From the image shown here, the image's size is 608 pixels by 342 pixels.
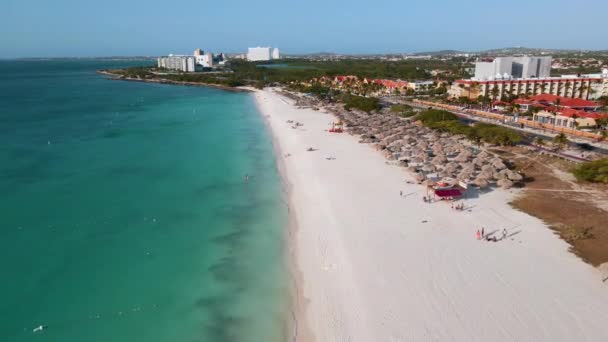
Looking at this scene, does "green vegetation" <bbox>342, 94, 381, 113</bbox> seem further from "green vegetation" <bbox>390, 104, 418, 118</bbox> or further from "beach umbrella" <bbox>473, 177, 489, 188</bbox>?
"beach umbrella" <bbox>473, 177, 489, 188</bbox>

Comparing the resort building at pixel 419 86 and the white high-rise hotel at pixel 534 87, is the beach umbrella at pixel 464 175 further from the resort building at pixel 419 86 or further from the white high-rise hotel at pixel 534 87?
the resort building at pixel 419 86

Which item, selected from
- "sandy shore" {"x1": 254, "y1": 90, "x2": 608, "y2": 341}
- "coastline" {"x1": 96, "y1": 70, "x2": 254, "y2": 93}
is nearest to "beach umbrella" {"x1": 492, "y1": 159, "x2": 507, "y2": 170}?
"sandy shore" {"x1": 254, "y1": 90, "x2": 608, "y2": 341}

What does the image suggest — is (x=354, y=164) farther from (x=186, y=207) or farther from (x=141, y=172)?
(x=141, y=172)

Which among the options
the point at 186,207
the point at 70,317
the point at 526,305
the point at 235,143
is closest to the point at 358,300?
the point at 526,305

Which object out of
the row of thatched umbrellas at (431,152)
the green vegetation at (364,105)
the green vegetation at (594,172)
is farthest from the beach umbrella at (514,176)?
the green vegetation at (364,105)

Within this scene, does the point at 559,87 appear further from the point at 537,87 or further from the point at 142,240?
the point at 142,240
